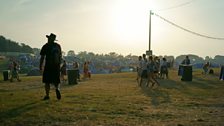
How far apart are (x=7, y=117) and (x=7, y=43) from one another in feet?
431

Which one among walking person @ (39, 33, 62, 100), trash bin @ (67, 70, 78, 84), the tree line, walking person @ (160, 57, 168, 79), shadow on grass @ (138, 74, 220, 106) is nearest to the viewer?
walking person @ (39, 33, 62, 100)

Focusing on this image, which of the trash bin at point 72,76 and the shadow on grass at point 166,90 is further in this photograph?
the trash bin at point 72,76

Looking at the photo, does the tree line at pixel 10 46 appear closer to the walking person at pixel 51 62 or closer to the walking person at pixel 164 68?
the walking person at pixel 164 68

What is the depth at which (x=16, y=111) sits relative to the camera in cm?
→ 1129

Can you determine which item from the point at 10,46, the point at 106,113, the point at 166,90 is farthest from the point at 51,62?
the point at 10,46

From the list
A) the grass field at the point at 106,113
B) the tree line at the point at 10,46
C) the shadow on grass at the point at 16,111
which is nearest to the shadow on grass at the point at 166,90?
the grass field at the point at 106,113

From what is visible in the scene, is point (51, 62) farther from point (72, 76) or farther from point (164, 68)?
point (164, 68)

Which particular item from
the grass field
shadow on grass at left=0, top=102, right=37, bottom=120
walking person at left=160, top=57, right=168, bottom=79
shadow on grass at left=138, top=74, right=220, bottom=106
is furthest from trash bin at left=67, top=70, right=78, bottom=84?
shadow on grass at left=0, top=102, right=37, bottom=120

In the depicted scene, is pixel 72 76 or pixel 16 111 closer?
pixel 16 111

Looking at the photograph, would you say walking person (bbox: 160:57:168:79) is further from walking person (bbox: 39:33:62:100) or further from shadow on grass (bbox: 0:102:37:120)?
shadow on grass (bbox: 0:102:37:120)

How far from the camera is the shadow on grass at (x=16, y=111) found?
10.6 m

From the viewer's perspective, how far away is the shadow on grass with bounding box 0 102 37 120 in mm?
10609

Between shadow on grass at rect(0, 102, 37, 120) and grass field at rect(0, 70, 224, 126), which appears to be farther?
shadow on grass at rect(0, 102, 37, 120)

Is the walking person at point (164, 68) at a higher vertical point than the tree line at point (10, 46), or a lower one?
lower
